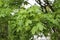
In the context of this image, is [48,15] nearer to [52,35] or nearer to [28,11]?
[28,11]

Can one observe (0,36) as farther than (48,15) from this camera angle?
Yes

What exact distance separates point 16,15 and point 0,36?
24.4 inches

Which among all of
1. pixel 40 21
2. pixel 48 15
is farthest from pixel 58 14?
pixel 40 21

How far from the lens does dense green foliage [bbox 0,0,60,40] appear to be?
1.82 meters

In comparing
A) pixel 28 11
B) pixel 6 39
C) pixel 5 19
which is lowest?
pixel 6 39

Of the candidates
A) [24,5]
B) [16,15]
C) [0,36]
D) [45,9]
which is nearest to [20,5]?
[24,5]

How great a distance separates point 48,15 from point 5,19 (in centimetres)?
51

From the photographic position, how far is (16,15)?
1968 millimetres

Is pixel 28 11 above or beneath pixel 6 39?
above

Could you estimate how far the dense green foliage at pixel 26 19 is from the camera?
182cm

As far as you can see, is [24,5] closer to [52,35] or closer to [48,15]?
[48,15]

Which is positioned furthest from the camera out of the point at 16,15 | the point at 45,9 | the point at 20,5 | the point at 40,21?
the point at 45,9

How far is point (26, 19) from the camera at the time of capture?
182 cm

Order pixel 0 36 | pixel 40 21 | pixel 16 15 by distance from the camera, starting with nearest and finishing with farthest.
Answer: pixel 40 21 → pixel 16 15 → pixel 0 36
